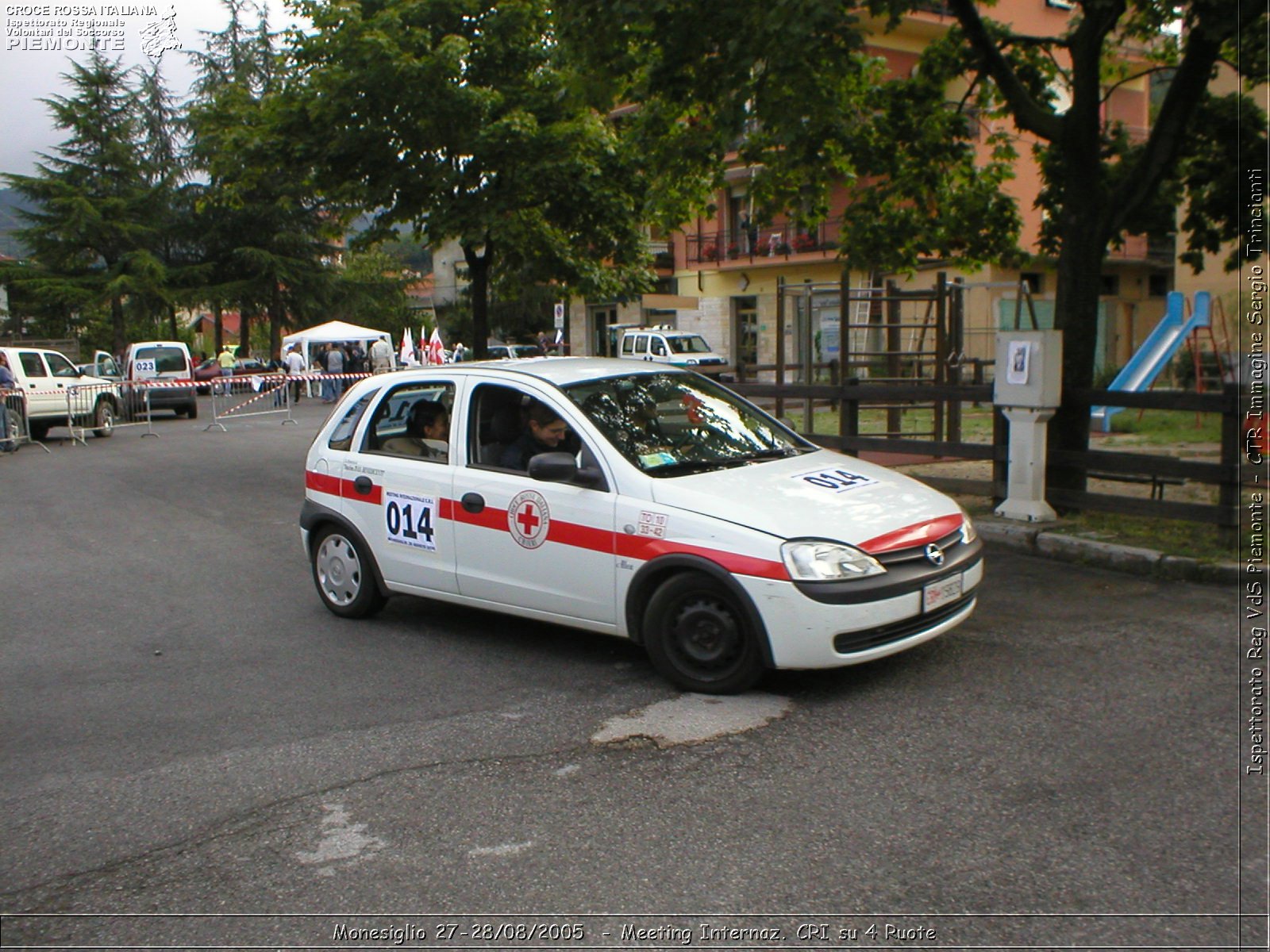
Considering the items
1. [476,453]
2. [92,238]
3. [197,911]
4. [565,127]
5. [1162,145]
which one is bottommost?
[197,911]

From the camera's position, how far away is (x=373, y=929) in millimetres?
3566

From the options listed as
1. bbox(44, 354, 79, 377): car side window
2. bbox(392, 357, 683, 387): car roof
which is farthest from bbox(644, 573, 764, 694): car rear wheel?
bbox(44, 354, 79, 377): car side window

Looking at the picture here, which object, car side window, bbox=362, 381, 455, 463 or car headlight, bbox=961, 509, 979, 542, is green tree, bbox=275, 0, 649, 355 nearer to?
car side window, bbox=362, 381, 455, 463

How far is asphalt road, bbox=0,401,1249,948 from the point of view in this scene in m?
3.61

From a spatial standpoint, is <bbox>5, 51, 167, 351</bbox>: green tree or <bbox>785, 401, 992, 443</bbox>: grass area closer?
<bbox>785, 401, 992, 443</bbox>: grass area

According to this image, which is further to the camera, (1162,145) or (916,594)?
(1162,145)

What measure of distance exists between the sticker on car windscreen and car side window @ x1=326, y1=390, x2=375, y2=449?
9.93 feet

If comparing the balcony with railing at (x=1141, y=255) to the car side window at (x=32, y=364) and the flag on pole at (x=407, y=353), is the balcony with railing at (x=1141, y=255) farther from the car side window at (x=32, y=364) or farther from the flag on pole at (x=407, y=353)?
the car side window at (x=32, y=364)

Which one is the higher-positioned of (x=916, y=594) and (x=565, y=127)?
(x=565, y=127)

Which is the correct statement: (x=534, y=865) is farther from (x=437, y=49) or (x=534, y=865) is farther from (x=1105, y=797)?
(x=437, y=49)

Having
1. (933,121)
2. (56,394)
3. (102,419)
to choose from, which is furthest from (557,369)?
(102,419)

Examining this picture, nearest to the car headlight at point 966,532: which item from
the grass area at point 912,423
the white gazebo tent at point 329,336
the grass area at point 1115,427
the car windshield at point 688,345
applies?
the grass area at point 1115,427

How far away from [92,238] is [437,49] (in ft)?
146

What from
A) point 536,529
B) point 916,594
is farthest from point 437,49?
→ point 916,594
